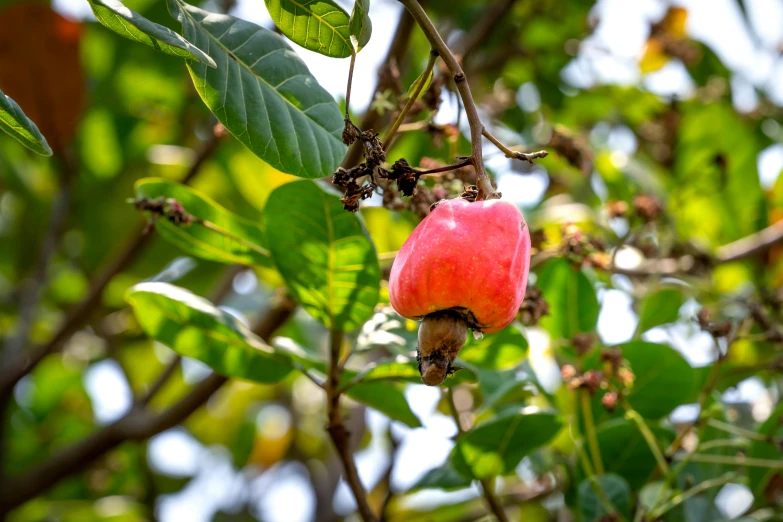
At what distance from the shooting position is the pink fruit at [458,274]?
2.64ft

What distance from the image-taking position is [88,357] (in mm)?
3021

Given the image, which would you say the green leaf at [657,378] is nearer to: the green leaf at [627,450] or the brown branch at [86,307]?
the green leaf at [627,450]

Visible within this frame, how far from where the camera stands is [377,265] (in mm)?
1173

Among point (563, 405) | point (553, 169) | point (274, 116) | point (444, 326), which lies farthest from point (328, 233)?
point (553, 169)

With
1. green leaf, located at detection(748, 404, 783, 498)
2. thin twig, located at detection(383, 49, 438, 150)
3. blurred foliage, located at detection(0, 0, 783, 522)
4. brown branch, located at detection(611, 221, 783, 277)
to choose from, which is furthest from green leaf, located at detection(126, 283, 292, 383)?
brown branch, located at detection(611, 221, 783, 277)

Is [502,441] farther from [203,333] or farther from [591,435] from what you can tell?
[203,333]

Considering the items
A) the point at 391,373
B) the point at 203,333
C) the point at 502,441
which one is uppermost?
the point at 203,333

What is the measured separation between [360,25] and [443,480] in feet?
2.81

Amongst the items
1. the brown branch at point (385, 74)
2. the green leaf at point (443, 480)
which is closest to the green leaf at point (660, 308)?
the green leaf at point (443, 480)

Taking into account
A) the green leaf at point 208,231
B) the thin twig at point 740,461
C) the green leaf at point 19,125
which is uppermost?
the green leaf at point 208,231

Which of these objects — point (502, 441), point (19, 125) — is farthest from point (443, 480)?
point (19, 125)

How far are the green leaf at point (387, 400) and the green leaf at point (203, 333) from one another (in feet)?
0.40

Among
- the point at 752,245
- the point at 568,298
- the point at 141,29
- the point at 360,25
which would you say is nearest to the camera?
the point at 141,29

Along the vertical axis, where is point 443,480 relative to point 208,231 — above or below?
below
